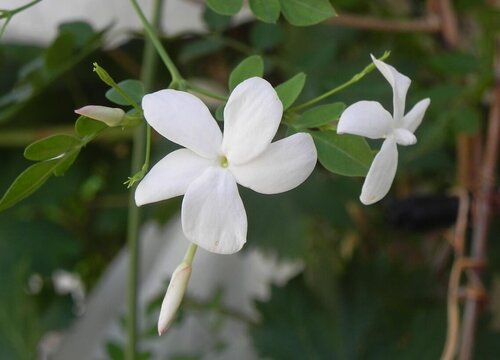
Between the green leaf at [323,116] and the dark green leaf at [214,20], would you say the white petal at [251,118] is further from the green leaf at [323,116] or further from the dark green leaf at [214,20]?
the dark green leaf at [214,20]

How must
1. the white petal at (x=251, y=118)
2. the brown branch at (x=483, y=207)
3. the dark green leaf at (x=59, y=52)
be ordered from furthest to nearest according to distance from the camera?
the brown branch at (x=483, y=207) → the dark green leaf at (x=59, y=52) → the white petal at (x=251, y=118)

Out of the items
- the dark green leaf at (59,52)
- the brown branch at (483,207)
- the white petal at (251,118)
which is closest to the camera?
the white petal at (251,118)

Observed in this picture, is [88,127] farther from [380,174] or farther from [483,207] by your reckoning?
[483,207]

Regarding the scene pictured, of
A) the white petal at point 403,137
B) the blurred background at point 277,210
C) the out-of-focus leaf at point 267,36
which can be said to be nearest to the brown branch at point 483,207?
the blurred background at point 277,210

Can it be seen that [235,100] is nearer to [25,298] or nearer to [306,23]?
[306,23]

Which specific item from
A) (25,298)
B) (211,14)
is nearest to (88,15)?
(211,14)

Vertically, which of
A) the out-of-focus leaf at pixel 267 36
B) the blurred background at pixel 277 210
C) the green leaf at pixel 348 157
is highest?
the green leaf at pixel 348 157
